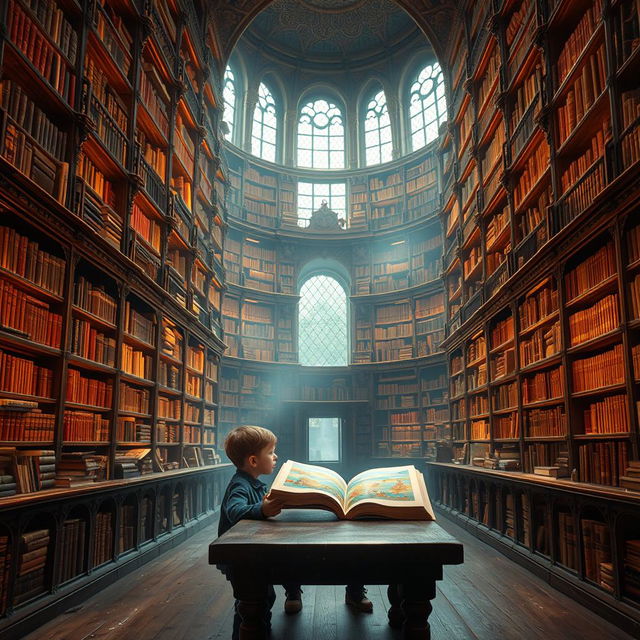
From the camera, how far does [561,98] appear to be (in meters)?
5.16

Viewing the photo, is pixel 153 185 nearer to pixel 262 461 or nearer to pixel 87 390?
pixel 87 390

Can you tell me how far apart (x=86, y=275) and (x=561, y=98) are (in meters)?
4.45

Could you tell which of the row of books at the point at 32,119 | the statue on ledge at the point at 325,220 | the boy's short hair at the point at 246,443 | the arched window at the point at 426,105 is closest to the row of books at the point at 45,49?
the row of books at the point at 32,119

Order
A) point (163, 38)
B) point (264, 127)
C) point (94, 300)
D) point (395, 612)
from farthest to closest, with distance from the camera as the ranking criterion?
point (264, 127) → point (163, 38) → point (94, 300) → point (395, 612)

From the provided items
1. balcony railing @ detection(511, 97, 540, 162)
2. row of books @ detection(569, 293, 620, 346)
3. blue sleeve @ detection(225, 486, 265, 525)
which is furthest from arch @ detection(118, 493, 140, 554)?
balcony railing @ detection(511, 97, 540, 162)

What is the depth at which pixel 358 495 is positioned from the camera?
2.26m

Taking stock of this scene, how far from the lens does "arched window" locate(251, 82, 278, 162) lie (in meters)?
14.4

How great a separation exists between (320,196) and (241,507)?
1298 centimetres

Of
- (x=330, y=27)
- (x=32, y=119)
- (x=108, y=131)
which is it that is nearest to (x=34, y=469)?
(x=32, y=119)

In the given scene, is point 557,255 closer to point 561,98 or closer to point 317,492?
point 561,98

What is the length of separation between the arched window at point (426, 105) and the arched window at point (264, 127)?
3413mm

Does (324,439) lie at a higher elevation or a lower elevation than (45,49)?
lower

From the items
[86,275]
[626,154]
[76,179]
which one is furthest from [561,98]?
[86,275]

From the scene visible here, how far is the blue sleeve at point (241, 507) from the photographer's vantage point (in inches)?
83.5
